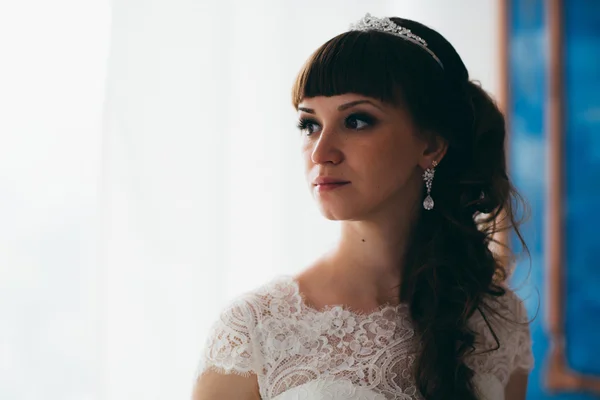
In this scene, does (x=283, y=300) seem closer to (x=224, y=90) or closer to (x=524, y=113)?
(x=224, y=90)

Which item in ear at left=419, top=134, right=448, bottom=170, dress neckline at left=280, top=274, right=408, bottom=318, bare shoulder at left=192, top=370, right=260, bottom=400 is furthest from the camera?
ear at left=419, top=134, right=448, bottom=170

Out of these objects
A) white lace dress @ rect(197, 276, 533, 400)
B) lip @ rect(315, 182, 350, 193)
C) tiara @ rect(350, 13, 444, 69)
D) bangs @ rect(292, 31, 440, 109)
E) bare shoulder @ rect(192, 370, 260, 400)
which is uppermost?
tiara @ rect(350, 13, 444, 69)

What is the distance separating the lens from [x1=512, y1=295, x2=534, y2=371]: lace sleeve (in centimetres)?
164

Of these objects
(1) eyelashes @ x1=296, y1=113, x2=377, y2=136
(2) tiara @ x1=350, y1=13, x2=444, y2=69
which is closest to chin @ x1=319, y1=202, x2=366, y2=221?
(1) eyelashes @ x1=296, y1=113, x2=377, y2=136

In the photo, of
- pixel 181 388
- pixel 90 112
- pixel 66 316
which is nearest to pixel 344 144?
pixel 90 112

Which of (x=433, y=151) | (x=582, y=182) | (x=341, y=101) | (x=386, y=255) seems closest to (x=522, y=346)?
(x=386, y=255)

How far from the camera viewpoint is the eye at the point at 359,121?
1.41 meters

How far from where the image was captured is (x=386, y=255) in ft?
5.02

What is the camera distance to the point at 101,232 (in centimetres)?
169

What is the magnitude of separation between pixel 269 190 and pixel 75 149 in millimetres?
847

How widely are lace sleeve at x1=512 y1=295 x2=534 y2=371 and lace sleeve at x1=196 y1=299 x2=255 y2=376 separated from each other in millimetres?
688

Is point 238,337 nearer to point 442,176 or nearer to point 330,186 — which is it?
point 330,186

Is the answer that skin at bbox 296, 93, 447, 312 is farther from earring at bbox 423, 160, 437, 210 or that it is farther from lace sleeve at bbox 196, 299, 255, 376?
lace sleeve at bbox 196, 299, 255, 376

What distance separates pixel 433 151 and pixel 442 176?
0.31 feet
